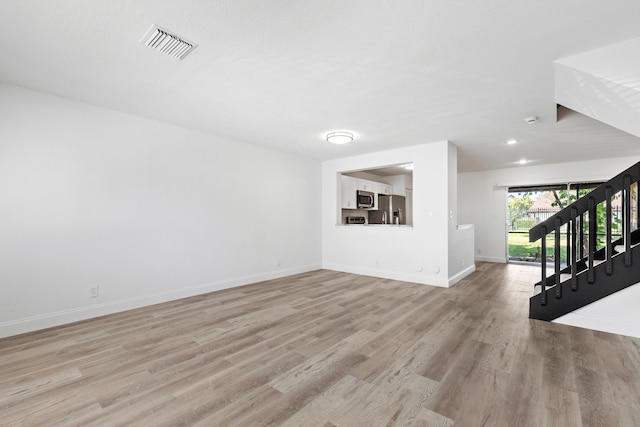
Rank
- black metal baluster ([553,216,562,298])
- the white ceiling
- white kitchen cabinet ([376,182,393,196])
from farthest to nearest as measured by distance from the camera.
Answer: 1. white kitchen cabinet ([376,182,393,196])
2. black metal baluster ([553,216,562,298])
3. the white ceiling

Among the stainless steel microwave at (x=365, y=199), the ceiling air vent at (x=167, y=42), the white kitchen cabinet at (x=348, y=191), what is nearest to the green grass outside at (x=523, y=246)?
the stainless steel microwave at (x=365, y=199)

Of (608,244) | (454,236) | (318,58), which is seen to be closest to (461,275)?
(454,236)

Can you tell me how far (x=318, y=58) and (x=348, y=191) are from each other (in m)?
4.31

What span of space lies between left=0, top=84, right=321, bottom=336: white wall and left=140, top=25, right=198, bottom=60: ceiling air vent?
5.94ft

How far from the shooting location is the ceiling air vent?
2.02 metres

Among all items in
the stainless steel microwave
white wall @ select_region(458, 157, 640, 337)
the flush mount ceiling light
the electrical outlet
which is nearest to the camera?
the electrical outlet

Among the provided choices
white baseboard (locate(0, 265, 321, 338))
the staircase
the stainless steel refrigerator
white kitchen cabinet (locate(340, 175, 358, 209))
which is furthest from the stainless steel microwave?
the staircase

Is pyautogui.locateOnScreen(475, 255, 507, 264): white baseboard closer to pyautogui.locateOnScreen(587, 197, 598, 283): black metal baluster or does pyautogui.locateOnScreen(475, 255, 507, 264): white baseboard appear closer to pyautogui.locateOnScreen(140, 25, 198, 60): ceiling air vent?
pyautogui.locateOnScreen(587, 197, 598, 283): black metal baluster

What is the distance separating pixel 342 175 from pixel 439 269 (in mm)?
2934

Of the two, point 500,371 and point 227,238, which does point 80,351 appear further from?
point 500,371

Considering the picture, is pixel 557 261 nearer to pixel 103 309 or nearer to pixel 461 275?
pixel 461 275

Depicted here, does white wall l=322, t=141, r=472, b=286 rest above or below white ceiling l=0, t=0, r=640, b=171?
below

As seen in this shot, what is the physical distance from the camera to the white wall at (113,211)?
2.85m

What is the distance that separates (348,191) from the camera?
6.52m
